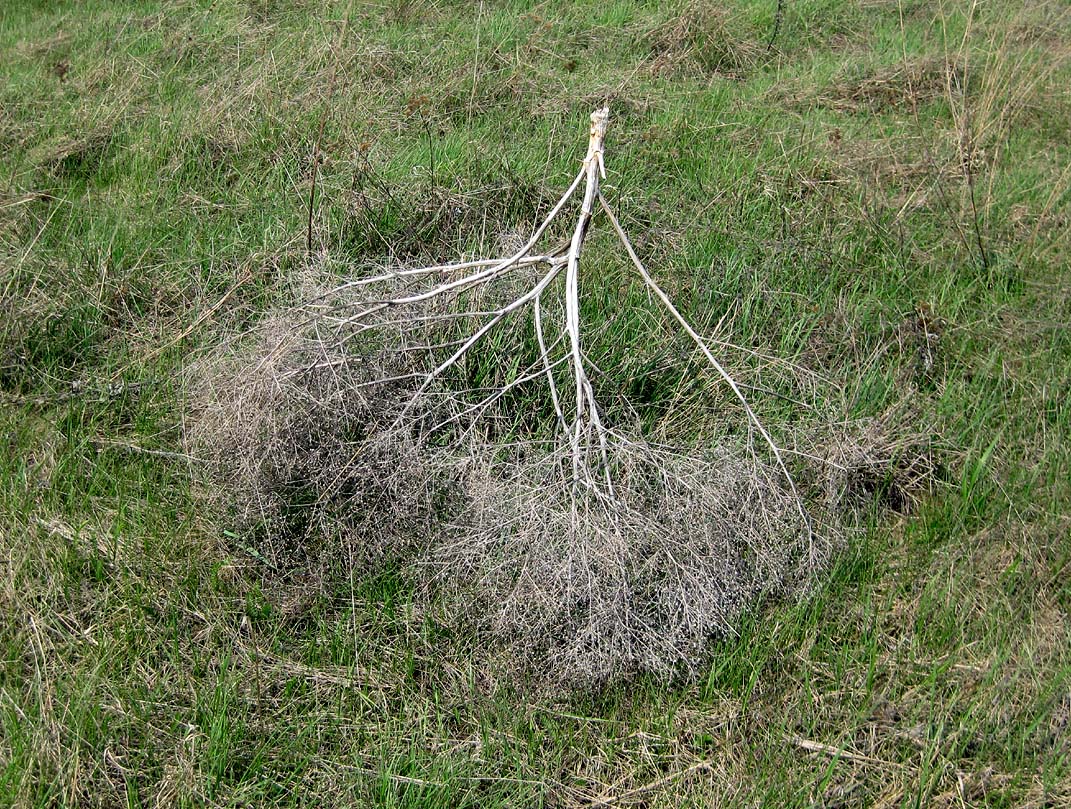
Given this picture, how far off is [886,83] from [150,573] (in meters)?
4.66

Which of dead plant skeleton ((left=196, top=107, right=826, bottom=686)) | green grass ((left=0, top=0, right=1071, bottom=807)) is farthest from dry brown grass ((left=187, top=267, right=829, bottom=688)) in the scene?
green grass ((left=0, top=0, right=1071, bottom=807))

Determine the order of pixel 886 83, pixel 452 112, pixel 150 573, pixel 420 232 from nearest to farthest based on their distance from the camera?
pixel 150 573
pixel 420 232
pixel 452 112
pixel 886 83

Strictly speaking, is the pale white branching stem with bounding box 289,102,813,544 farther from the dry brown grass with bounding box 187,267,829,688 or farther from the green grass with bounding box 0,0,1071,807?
the green grass with bounding box 0,0,1071,807

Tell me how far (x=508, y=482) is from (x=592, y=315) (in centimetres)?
106

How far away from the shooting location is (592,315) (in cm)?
350

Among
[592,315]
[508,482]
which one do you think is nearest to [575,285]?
[508,482]

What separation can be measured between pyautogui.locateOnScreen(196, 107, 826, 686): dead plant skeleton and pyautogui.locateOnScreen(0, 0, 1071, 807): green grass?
14cm

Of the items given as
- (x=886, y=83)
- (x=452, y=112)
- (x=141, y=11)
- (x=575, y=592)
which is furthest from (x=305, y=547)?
(x=141, y=11)

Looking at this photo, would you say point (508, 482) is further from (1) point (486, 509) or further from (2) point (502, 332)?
(2) point (502, 332)

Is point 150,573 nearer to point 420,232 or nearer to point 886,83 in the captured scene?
point 420,232

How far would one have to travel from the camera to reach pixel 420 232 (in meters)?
3.87

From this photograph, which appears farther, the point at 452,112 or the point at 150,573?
the point at 452,112

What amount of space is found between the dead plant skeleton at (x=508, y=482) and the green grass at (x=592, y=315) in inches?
5.3

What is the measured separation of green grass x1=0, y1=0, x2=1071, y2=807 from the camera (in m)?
2.31
